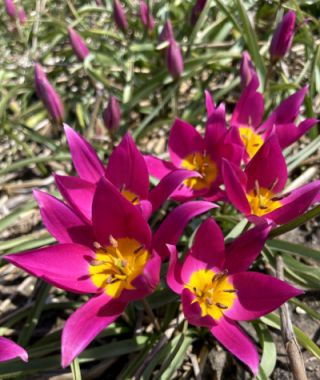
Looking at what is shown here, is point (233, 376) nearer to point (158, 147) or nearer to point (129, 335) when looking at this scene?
point (129, 335)

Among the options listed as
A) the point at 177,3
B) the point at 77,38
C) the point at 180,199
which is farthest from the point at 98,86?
the point at 180,199

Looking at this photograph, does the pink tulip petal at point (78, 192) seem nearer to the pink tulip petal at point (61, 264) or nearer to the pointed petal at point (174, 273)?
the pink tulip petal at point (61, 264)

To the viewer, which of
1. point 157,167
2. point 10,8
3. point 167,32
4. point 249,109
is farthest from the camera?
point 10,8

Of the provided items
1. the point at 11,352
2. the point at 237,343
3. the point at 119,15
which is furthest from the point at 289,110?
the point at 11,352

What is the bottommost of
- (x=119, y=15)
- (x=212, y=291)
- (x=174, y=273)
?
(x=212, y=291)

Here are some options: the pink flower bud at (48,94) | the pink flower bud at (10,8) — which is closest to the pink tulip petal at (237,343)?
the pink flower bud at (48,94)

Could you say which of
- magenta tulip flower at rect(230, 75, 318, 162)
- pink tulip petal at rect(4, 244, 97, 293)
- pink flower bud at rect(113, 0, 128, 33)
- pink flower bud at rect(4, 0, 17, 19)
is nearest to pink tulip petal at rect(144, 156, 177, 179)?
magenta tulip flower at rect(230, 75, 318, 162)

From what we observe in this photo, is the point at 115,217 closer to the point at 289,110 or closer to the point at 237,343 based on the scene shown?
the point at 237,343

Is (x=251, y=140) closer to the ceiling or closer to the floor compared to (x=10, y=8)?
closer to the floor
